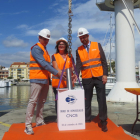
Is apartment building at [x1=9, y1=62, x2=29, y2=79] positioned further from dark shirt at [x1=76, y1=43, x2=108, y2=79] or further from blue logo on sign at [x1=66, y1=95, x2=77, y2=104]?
blue logo on sign at [x1=66, y1=95, x2=77, y2=104]

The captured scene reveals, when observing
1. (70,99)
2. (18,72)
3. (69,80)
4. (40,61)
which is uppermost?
(18,72)

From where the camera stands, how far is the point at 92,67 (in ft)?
13.2

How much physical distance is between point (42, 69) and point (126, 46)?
6.11m

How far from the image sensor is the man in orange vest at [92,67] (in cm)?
393

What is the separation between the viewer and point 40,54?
3.78 m

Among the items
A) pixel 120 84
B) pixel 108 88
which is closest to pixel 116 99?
pixel 120 84

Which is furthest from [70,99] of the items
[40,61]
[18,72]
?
[18,72]

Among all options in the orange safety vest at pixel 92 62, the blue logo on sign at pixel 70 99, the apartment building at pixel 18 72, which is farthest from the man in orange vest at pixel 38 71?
the apartment building at pixel 18 72

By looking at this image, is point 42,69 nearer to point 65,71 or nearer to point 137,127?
point 65,71

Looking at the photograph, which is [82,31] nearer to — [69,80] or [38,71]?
[69,80]

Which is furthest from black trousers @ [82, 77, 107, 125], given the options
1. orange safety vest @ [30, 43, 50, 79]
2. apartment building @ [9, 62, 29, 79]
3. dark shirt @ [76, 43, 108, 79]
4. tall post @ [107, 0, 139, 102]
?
apartment building @ [9, 62, 29, 79]

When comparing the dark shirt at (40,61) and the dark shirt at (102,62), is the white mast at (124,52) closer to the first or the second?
the dark shirt at (102,62)

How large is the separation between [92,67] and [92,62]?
0.11 meters

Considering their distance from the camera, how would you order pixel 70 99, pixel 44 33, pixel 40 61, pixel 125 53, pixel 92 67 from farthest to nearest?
pixel 125 53, pixel 92 67, pixel 44 33, pixel 40 61, pixel 70 99
